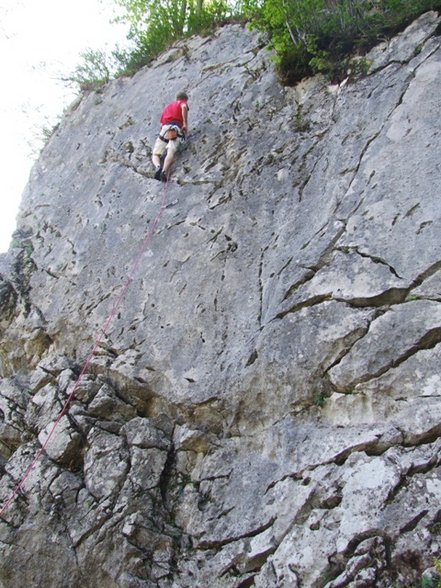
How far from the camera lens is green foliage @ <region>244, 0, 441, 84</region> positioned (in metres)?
7.66

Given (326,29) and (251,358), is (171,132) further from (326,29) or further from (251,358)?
(251,358)

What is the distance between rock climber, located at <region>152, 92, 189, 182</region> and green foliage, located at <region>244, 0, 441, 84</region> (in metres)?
1.84

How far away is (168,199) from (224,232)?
5.32 feet

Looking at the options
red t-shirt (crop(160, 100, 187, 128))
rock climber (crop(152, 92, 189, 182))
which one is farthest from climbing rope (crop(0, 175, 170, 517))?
red t-shirt (crop(160, 100, 187, 128))

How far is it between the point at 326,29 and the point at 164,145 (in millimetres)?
3233

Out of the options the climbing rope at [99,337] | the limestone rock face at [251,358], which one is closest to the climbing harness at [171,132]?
the limestone rock face at [251,358]

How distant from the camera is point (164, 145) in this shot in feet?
29.6

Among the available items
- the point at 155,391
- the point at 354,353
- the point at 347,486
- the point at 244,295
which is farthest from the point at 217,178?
the point at 347,486

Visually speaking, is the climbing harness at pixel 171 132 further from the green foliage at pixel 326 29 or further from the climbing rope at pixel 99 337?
the green foliage at pixel 326 29

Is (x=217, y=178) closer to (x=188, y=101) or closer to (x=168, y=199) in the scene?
(x=168, y=199)

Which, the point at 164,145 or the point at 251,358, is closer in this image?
the point at 251,358

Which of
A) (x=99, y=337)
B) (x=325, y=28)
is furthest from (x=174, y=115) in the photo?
(x=99, y=337)

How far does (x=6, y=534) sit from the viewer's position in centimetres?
544

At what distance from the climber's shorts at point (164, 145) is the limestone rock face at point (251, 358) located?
0.25 meters
